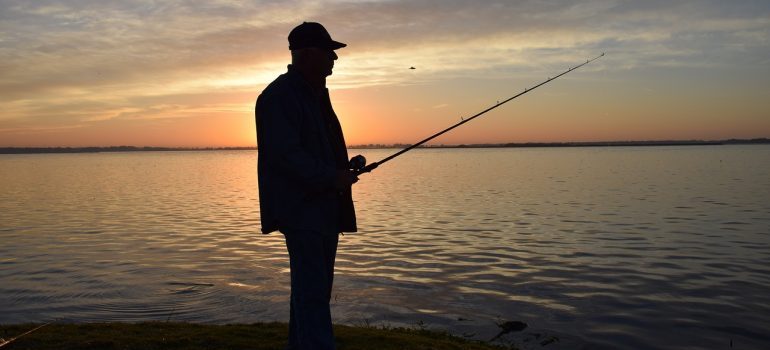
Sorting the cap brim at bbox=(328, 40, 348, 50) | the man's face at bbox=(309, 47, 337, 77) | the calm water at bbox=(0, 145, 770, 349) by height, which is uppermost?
the cap brim at bbox=(328, 40, 348, 50)

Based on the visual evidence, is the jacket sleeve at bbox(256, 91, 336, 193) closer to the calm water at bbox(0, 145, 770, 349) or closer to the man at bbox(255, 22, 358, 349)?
the man at bbox(255, 22, 358, 349)

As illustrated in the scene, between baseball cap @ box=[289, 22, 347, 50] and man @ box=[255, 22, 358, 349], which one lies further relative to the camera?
baseball cap @ box=[289, 22, 347, 50]

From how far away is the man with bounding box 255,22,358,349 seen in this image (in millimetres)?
4469

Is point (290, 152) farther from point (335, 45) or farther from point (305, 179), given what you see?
point (335, 45)

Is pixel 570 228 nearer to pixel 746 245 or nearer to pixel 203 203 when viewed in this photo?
pixel 746 245

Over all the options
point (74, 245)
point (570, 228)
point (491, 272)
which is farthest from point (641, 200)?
point (74, 245)

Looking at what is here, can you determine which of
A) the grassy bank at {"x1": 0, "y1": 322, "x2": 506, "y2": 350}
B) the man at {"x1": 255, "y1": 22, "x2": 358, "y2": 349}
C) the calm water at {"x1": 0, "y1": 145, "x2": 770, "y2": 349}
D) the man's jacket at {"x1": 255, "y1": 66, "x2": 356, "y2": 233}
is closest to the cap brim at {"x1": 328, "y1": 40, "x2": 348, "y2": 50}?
the man at {"x1": 255, "y1": 22, "x2": 358, "y2": 349}

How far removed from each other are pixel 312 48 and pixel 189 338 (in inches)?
148

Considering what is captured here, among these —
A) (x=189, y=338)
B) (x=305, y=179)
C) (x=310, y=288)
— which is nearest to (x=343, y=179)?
(x=305, y=179)

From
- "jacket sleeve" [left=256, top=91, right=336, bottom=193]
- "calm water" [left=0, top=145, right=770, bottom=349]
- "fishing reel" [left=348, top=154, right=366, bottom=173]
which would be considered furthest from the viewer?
"calm water" [left=0, top=145, right=770, bottom=349]

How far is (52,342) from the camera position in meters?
6.52

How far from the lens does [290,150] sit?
4.41m

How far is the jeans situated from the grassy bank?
201 cm

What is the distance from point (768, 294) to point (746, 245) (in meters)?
6.31
